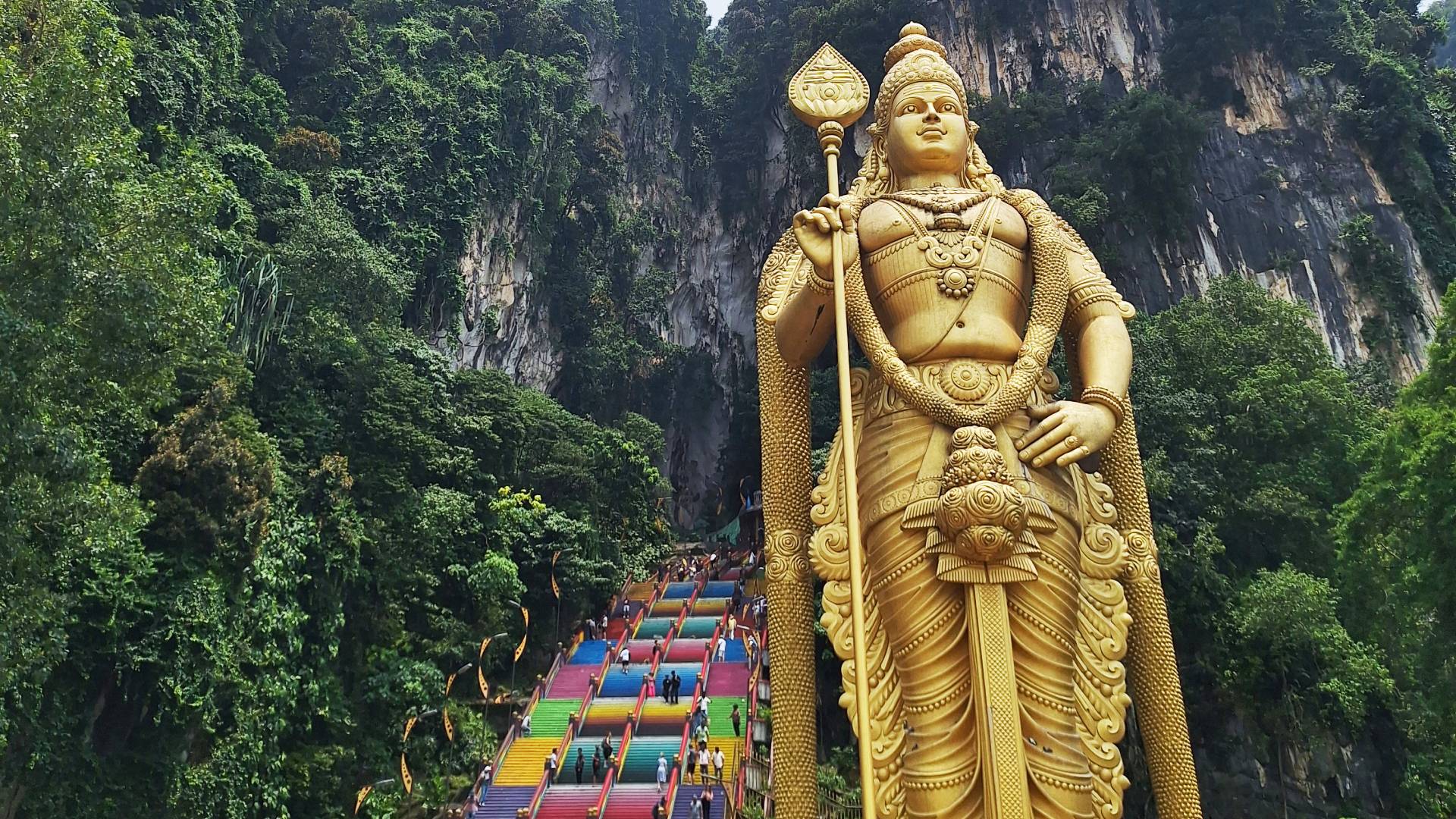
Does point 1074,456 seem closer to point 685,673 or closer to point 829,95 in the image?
point 829,95

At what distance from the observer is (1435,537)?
6.49m

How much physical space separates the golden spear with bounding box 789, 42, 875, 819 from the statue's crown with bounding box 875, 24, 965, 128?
604mm

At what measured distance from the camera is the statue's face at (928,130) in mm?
4617

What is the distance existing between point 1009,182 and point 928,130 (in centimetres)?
1702

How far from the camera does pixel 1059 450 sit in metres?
3.71

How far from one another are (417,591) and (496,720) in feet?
6.71

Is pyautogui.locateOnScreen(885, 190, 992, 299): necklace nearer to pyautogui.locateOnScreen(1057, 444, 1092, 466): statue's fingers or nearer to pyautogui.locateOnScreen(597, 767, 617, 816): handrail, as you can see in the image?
pyautogui.locateOnScreen(1057, 444, 1092, 466): statue's fingers

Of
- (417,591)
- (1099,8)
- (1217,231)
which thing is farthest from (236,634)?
(1099,8)

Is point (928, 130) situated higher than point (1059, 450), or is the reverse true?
point (928, 130)

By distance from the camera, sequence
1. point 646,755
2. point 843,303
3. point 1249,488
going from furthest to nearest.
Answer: point 1249,488 → point 646,755 → point 843,303


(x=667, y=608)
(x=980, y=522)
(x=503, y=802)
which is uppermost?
(x=667, y=608)

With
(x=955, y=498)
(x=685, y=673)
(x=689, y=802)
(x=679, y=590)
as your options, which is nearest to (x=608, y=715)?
(x=685, y=673)

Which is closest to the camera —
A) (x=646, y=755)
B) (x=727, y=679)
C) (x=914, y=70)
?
(x=914, y=70)

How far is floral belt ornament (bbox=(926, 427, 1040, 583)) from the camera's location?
137 inches
